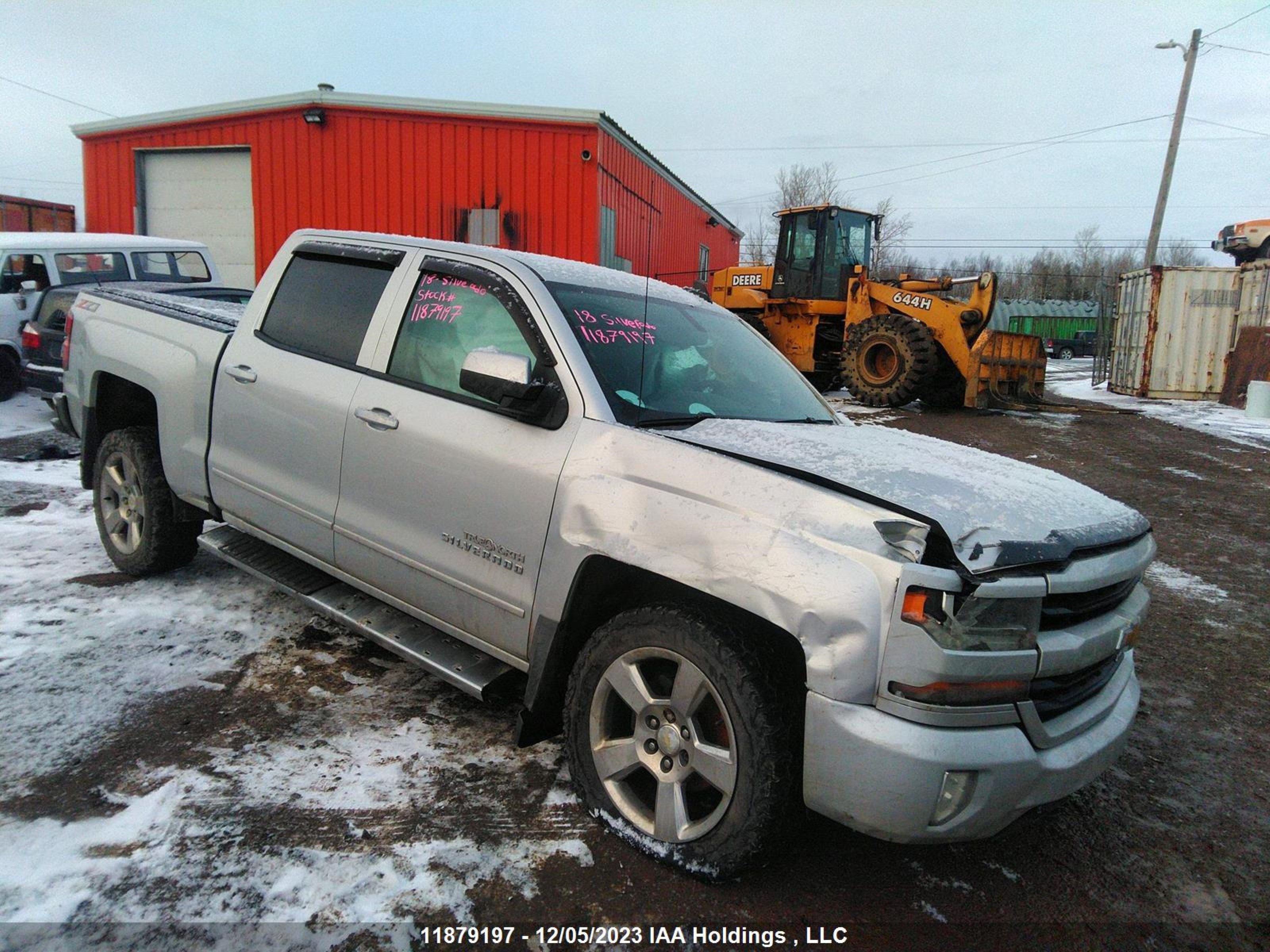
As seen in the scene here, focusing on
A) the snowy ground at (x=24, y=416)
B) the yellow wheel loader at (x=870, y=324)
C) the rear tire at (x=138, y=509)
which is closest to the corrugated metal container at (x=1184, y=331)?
the yellow wheel loader at (x=870, y=324)

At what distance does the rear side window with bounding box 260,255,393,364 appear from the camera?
342 cm

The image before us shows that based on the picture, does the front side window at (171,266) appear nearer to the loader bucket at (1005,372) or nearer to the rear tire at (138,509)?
the rear tire at (138,509)

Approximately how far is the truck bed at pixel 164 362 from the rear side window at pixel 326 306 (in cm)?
39

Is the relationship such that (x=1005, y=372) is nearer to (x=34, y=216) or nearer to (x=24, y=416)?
(x=24, y=416)

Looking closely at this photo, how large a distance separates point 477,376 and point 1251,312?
770 inches

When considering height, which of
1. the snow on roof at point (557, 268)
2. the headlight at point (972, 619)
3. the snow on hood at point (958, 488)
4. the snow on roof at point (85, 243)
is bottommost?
the headlight at point (972, 619)

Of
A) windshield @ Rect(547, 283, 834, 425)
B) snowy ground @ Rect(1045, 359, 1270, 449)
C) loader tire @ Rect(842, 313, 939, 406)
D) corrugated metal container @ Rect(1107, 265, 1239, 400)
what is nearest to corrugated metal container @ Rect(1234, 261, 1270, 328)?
corrugated metal container @ Rect(1107, 265, 1239, 400)

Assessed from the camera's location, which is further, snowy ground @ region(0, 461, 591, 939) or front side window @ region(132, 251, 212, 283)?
front side window @ region(132, 251, 212, 283)

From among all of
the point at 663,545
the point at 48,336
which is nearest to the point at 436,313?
A: the point at 663,545

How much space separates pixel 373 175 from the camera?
15.4 metres

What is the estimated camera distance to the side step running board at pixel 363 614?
9.33 ft

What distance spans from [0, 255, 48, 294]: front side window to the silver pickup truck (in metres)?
7.72

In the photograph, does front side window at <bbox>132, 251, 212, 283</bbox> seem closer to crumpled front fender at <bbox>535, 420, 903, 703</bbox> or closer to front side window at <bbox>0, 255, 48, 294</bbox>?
front side window at <bbox>0, 255, 48, 294</bbox>

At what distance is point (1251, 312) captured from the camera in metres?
16.7
